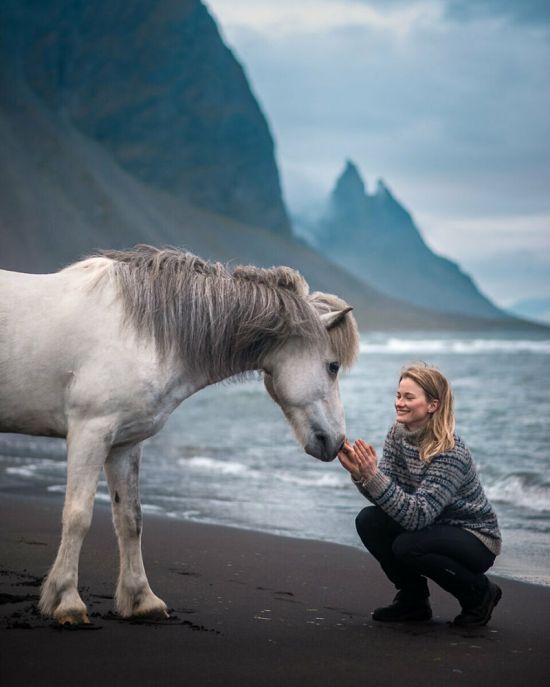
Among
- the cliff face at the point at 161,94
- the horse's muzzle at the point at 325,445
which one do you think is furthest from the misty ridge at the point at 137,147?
the horse's muzzle at the point at 325,445

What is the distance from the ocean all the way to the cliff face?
2852 inches

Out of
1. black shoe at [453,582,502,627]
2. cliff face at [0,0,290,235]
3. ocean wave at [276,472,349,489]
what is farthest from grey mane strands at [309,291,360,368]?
cliff face at [0,0,290,235]

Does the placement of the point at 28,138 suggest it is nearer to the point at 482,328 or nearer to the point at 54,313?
the point at 54,313

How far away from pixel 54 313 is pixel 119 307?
0.88ft

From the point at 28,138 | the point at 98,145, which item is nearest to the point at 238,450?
the point at 28,138

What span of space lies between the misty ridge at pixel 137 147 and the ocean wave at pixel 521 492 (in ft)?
179

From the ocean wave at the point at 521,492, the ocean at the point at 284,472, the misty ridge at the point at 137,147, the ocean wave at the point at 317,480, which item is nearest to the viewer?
the ocean at the point at 284,472

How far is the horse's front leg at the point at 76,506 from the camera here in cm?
366

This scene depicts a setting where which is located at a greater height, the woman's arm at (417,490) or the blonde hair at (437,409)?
the blonde hair at (437,409)

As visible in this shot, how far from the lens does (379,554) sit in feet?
13.5

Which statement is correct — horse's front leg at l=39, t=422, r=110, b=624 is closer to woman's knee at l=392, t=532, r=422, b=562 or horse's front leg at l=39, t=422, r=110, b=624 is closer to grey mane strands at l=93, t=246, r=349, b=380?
grey mane strands at l=93, t=246, r=349, b=380

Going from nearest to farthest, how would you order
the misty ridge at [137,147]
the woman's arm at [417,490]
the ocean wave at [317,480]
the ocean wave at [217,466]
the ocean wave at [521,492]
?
the woman's arm at [417,490]
the ocean wave at [521,492]
the ocean wave at [317,480]
the ocean wave at [217,466]
the misty ridge at [137,147]

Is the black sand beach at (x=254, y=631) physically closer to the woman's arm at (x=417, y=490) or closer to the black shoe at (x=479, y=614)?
the black shoe at (x=479, y=614)

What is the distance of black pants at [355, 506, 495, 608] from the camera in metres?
3.93
